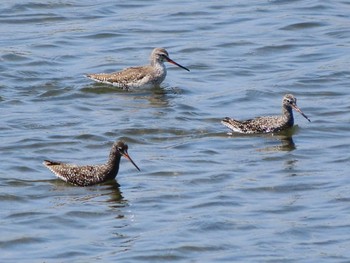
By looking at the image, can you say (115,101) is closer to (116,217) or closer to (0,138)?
(0,138)

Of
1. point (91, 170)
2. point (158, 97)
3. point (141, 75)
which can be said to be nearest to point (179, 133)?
point (158, 97)

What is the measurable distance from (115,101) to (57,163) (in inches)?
183

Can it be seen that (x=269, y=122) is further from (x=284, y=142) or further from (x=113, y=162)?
(x=113, y=162)

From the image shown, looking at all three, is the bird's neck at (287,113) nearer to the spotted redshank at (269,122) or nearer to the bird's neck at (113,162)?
the spotted redshank at (269,122)

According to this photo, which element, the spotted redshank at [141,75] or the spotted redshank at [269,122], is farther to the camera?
the spotted redshank at [141,75]

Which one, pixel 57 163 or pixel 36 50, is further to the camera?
pixel 36 50

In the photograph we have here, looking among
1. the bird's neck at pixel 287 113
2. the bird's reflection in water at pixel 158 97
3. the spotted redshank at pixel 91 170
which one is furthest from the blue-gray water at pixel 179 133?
the bird's neck at pixel 287 113

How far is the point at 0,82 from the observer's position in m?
23.0

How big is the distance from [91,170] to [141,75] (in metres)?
5.60

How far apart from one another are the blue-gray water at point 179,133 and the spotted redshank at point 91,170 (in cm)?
14

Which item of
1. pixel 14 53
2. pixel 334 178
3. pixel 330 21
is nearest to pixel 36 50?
pixel 14 53

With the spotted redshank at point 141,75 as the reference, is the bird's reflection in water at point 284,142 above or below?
below

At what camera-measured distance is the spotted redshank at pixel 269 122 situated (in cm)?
1983

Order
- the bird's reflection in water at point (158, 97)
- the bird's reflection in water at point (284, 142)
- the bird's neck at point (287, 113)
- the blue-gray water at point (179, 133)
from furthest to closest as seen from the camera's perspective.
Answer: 1. the bird's reflection in water at point (158, 97)
2. the bird's neck at point (287, 113)
3. the bird's reflection in water at point (284, 142)
4. the blue-gray water at point (179, 133)
